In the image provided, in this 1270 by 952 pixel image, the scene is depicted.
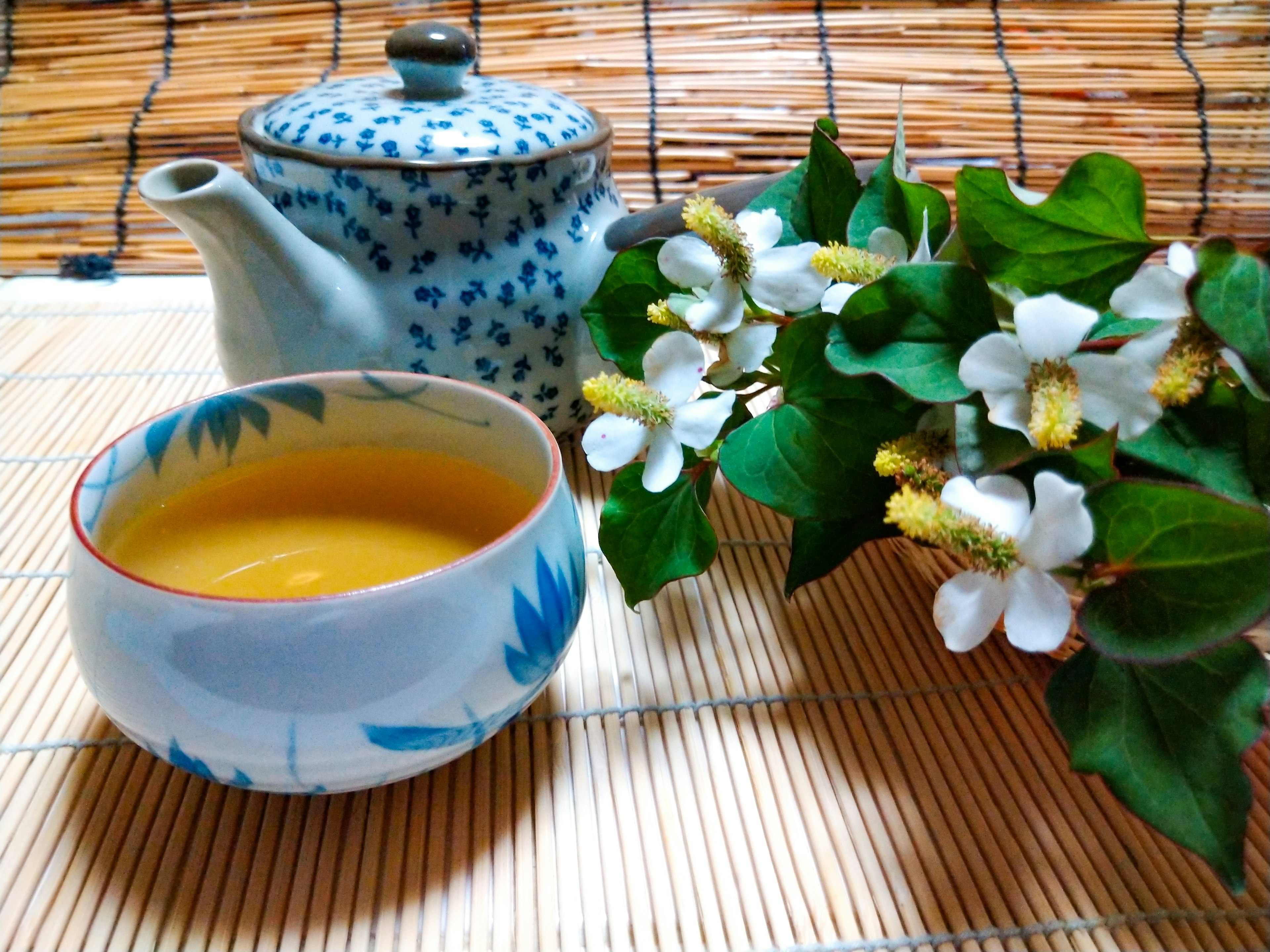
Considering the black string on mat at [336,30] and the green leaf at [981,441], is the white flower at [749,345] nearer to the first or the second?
the green leaf at [981,441]

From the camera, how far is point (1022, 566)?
0.26 metres

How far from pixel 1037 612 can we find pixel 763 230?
189 mm

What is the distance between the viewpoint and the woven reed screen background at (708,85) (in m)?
0.78

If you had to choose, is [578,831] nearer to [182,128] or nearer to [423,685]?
[423,685]

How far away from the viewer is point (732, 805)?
0.32 m

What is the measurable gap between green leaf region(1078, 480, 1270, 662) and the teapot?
277 mm

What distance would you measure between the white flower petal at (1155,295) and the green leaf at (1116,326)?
1.7 inches

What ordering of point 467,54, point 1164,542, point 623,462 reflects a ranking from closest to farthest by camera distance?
point 1164,542 → point 623,462 → point 467,54

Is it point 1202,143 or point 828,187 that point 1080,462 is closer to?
point 828,187

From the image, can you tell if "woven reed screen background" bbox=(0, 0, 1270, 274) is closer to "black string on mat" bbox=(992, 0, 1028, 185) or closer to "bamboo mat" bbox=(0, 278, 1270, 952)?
"black string on mat" bbox=(992, 0, 1028, 185)

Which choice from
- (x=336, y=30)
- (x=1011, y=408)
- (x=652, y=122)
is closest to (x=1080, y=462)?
(x=1011, y=408)

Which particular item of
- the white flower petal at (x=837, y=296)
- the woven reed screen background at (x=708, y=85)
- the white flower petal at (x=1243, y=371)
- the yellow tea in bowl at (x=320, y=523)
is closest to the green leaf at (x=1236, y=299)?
the white flower petal at (x=1243, y=371)

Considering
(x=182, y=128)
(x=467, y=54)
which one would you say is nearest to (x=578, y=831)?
(x=467, y=54)

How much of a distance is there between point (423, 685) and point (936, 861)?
186mm
